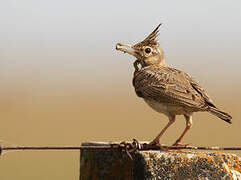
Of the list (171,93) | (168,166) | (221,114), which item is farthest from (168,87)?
(168,166)

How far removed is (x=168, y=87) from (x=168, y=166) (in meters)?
2.52

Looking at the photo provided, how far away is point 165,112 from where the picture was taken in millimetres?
6809

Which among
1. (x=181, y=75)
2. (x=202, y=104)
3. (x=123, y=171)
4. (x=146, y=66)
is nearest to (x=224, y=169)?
(x=123, y=171)

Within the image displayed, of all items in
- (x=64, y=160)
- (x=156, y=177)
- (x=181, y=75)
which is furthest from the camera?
(x=64, y=160)

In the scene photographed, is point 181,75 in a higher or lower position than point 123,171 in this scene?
higher

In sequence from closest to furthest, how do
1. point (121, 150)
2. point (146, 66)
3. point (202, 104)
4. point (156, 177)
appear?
point (156, 177)
point (121, 150)
point (202, 104)
point (146, 66)

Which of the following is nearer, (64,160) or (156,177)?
(156,177)

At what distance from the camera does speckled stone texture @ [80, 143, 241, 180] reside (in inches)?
177

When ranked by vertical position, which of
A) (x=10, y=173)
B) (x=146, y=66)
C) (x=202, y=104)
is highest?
(x=10, y=173)

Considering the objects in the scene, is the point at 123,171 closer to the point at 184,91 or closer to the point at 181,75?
the point at 184,91

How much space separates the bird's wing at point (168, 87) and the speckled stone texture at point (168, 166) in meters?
1.94

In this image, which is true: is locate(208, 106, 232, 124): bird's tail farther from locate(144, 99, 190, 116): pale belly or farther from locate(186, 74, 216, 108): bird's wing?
locate(144, 99, 190, 116): pale belly

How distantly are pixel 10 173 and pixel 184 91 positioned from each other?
343 inches

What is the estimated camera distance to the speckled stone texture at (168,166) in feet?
14.8
